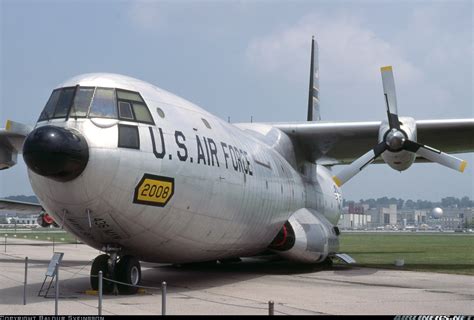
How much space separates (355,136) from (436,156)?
3119 mm

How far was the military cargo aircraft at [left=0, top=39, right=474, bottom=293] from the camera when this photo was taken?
35.5 ft

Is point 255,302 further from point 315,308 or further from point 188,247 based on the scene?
point 188,247

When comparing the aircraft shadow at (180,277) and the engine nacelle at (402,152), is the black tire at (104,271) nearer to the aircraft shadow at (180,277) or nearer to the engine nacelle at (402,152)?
the aircraft shadow at (180,277)

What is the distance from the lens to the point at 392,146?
1797 centimetres

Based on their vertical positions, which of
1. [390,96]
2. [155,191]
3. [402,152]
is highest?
[390,96]

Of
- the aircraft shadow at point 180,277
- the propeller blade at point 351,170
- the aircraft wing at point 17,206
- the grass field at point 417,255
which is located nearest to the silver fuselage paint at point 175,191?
the aircraft shadow at point 180,277

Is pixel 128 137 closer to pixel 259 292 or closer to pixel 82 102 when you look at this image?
pixel 82 102

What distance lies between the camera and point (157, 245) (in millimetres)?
12602

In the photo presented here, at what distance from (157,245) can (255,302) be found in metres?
2.40

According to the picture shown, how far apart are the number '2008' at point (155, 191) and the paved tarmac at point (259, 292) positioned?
1.97 metres

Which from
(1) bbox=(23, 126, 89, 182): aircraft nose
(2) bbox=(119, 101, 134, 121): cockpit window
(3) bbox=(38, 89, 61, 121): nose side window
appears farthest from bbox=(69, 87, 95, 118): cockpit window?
(1) bbox=(23, 126, 89, 182): aircraft nose

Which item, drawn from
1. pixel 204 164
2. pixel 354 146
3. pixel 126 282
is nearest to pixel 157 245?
pixel 126 282

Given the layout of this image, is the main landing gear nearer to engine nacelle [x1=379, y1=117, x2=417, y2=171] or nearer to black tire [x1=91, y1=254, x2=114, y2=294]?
black tire [x1=91, y1=254, x2=114, y2=294]

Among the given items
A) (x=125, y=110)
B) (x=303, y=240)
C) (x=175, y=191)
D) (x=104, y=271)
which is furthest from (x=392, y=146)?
(x=104, y=271)
